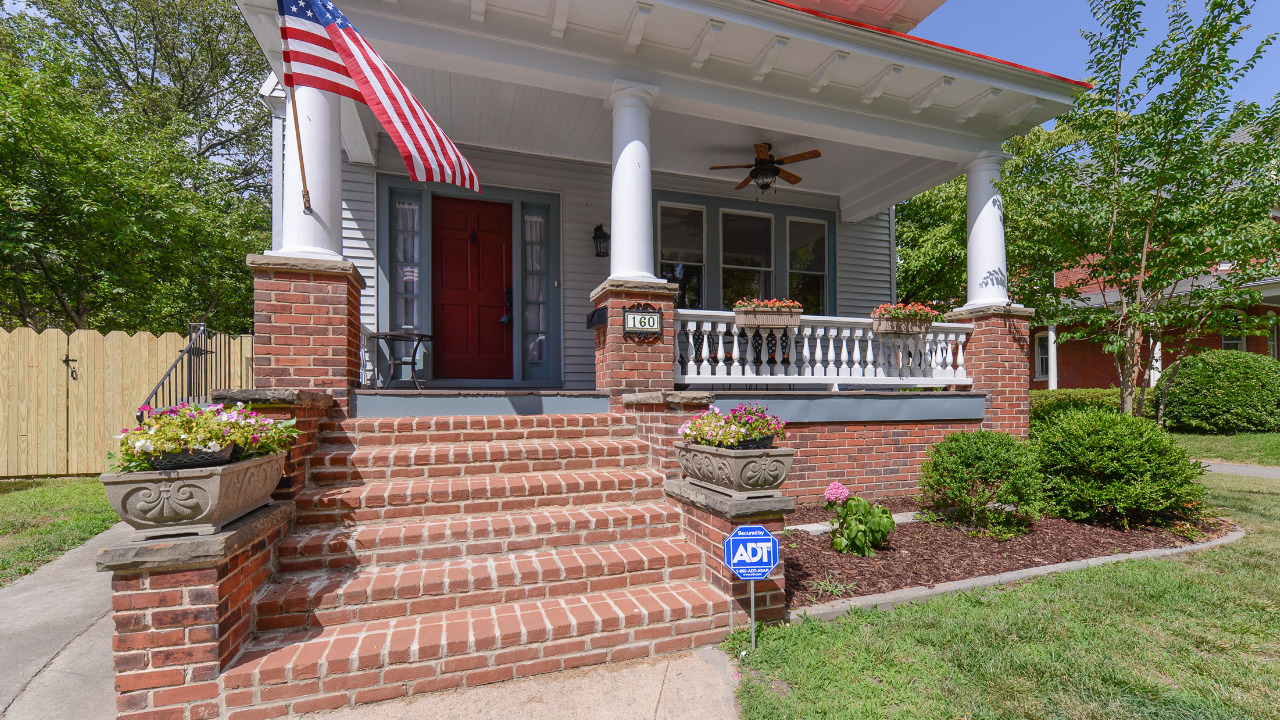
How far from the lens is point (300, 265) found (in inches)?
140

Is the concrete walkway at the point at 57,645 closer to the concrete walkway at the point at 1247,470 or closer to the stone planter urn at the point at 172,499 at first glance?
the stone planter urn at the point at 172,499

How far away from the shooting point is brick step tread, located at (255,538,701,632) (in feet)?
A: 8.00

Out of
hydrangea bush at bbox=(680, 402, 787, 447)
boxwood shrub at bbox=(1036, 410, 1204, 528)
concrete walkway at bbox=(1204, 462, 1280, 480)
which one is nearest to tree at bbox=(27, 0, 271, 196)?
hydrangea bush at bbox=(680, 402, 787, 447)

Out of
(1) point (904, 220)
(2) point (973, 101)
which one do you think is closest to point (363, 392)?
(2) point (973, 101)

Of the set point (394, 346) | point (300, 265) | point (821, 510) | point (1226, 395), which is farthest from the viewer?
point (1226, 395)

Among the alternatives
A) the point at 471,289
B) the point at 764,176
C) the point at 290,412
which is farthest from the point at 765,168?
the point at 290,412

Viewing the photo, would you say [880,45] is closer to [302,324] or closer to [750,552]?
[750,552]

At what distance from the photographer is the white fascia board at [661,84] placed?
13.9ft

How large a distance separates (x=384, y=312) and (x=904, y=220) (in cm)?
1262

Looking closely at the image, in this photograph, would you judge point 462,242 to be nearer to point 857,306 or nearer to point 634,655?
point 634,655

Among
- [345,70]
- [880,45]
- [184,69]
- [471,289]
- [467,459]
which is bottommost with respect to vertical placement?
[467,459]

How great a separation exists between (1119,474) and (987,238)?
2.63 meters

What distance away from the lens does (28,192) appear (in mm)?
7410

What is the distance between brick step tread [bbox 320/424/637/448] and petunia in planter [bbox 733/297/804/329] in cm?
167
